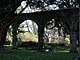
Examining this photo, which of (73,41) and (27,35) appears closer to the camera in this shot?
(73,41)

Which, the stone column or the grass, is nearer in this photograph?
the grass

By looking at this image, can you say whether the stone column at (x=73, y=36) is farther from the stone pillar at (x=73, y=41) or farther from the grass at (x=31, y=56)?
the grass at (x=31, y=56)

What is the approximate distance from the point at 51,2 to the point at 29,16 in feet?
80.0

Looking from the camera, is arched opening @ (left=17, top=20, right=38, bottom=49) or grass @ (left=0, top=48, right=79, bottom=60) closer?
grass @ (left=0, top=48, right=79, bottom=60)

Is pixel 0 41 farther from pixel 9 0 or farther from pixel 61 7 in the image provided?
pixel 61 7

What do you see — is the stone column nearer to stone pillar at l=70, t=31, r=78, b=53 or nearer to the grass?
stone pillar at l=70, t=31, r=78, b=53

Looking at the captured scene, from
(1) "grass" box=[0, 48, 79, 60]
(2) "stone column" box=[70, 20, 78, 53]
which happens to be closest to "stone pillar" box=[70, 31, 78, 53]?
(2) "stone column" box=[70, 20, 78, 53]

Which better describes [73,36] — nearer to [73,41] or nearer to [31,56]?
[73,41]

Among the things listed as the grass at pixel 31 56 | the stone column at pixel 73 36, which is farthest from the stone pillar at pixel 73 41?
the grass at pixel 31 56

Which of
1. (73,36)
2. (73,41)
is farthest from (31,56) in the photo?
(73,41)

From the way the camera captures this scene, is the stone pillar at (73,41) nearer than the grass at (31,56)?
No

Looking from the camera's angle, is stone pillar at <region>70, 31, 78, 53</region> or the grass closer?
the grass

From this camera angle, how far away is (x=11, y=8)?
24.6 meters

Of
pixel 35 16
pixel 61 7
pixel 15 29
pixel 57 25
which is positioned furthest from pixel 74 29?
pixel 61 7
